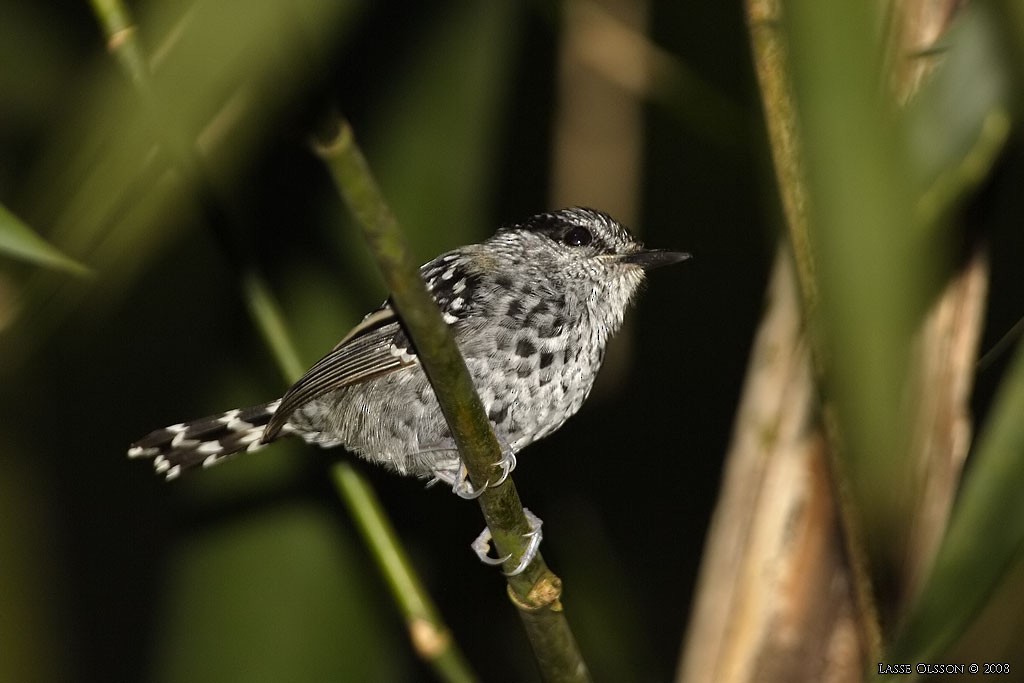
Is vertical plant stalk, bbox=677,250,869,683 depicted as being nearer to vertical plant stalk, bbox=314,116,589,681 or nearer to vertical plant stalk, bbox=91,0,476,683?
vertical plant stalk, bbox=314,116,589,681

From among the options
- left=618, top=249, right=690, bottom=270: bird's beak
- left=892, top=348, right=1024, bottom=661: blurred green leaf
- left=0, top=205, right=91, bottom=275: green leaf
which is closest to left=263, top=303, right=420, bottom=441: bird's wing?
left=618, top=249, right=690, bottom=270: bird's beak

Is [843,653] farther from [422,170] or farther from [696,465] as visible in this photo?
[696,465]

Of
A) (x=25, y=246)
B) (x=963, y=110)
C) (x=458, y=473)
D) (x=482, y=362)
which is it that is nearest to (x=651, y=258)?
(x=482, y=362)

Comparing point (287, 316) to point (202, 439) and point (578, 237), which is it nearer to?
point (202, 439)

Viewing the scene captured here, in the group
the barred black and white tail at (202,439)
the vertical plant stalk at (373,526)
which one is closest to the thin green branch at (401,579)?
the vertical plant stalk at (373,526)

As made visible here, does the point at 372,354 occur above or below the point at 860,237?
above

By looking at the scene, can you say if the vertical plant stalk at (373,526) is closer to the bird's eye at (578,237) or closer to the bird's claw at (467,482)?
the bird's claw at (467,482)

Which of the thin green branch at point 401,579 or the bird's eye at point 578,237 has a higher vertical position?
the bird's eye at point 578,237

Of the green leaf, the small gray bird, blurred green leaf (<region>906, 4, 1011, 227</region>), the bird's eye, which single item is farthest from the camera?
the bird's eye
